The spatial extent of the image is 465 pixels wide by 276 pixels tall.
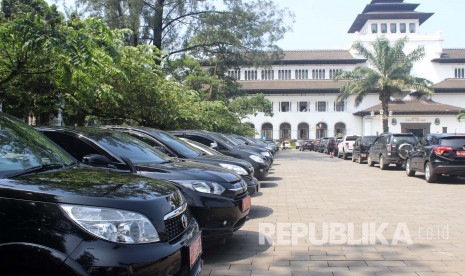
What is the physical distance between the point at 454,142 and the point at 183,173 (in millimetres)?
10652

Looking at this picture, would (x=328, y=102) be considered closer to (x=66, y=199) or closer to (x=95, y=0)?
(x=95, y=0)

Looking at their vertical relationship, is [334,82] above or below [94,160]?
above

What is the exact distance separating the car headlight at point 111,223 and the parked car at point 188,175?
72.7 inches

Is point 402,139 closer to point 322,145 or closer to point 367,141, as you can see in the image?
point 367,141

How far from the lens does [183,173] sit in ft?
17.8

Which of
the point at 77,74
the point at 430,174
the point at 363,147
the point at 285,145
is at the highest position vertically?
the point at 77,74

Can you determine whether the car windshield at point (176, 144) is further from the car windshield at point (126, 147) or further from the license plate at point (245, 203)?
the license plate at point (245, 203)

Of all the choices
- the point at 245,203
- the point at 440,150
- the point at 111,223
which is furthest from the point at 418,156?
the point at 111,223

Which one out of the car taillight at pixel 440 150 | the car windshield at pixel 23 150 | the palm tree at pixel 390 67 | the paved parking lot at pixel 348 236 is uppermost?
the palm tree at pixel 390 67

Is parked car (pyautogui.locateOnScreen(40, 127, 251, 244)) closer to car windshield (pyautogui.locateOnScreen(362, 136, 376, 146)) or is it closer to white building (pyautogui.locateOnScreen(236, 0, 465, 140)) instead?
car windshield (pyautogui.locateOnScreen(362, 136, 376, 146))

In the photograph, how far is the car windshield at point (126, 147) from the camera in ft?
18.5

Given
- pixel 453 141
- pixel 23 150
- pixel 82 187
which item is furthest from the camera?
pixel 453 141

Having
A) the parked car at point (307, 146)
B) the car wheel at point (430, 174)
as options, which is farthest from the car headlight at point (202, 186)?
the parked car at point (307, 146)

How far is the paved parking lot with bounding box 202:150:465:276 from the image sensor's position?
497 cm
